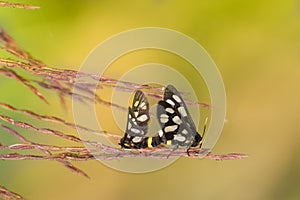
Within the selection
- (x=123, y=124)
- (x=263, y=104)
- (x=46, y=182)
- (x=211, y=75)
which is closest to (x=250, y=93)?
(x=263, y=104)

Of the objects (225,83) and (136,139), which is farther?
(225,83)

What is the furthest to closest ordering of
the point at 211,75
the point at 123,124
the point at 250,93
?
1. the point at 250,93
2. the point at 211,75
3. the point at 123,124

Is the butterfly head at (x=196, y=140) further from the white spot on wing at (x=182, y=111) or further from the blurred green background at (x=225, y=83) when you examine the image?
the blurred green background at (x=225, y=83)

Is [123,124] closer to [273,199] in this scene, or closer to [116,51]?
[116,51]

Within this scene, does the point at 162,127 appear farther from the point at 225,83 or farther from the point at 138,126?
the point at 225,83

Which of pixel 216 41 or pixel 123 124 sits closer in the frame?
pixel 123 124

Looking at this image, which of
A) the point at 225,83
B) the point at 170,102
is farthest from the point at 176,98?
the point at 225,83

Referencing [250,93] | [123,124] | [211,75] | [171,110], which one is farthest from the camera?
[250,93]
